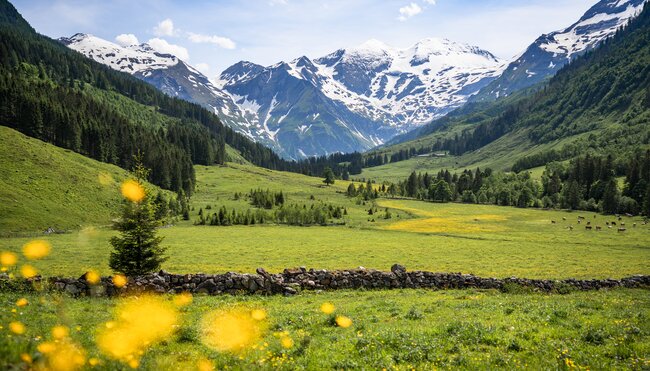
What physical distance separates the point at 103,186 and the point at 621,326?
352 ft

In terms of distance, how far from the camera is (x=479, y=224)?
104062mm

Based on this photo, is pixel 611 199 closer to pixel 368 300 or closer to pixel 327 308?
pixel 368 300

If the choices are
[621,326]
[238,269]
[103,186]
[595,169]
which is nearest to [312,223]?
[103,186]

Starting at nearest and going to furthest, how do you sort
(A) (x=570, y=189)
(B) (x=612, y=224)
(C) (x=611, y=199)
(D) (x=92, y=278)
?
(D) (x=92, y=278) < (B) (x=612, y=224) < (C) (x=611, y=199) < (A) (x=570, y=189)

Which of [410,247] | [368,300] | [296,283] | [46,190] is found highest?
[46,190]

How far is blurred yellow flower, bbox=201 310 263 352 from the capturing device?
40.9 ft

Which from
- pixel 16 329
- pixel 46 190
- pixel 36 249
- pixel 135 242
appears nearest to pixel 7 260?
pixel 36 249

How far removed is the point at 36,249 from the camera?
5134 centimetres

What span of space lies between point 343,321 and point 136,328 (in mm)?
8290

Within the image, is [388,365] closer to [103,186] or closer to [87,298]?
[87,298]

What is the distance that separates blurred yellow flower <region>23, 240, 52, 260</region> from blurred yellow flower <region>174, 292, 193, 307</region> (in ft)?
117

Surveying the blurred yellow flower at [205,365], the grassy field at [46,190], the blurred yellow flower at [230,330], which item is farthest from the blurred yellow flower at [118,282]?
the grassy field at [46,190]

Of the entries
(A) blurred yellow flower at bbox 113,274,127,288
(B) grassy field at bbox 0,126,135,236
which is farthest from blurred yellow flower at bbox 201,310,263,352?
(B) grassy field at bbox 0,126,135,236

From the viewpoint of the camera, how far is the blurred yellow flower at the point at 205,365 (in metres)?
9.89
